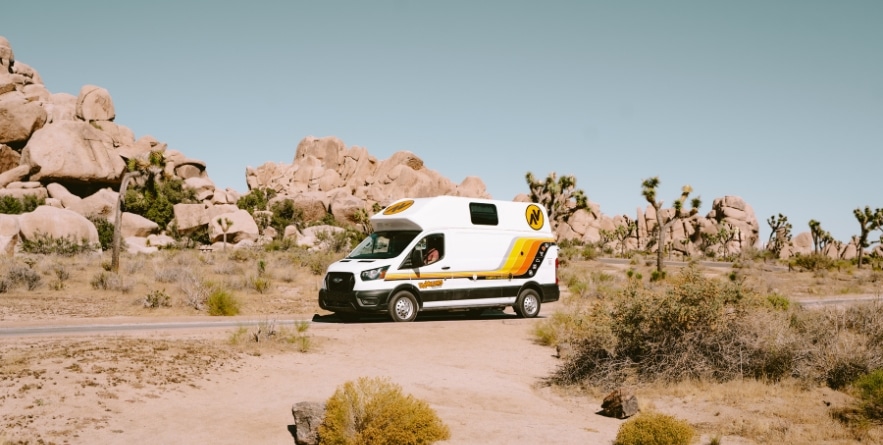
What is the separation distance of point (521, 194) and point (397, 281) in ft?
379

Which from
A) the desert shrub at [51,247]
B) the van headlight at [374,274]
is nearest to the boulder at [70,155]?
the desert shrub at [51,247]

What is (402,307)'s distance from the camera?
51.4ft

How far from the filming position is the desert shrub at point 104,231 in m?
50.4

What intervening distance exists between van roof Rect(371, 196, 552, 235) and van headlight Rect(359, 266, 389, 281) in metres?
1.49

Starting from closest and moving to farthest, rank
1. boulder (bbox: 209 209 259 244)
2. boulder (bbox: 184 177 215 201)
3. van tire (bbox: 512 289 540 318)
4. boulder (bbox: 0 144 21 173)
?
van tire (bbox: 512 289 540 318)
boulder (bbox: 0 144 21 173)
boulder (bbox: 209 209 259 244)
boulder (bbox: 184 177 215 201)

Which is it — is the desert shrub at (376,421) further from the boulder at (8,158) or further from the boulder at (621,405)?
the boulder at (8,158)

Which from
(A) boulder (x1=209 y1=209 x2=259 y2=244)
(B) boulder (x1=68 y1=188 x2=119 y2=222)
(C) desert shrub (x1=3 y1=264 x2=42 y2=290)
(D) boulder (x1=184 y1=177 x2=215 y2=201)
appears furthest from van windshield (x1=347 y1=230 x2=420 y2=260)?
(D) boulder (x1=184 y1=177 x2=215 y2=201)

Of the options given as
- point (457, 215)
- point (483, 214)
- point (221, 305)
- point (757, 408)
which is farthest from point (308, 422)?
point (221, 305)

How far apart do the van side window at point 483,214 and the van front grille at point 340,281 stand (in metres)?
3.62

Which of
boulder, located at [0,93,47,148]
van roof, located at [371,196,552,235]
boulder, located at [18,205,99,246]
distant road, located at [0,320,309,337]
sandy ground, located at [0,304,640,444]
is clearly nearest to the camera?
sandy ground, located at [0,304,640,444]

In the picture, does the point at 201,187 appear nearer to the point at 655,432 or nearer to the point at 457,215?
the point at 457,215

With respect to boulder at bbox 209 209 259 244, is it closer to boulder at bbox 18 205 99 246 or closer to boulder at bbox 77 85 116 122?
boulder at bbox 18 205 99 246

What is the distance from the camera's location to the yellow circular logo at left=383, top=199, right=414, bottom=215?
1656 centimetres

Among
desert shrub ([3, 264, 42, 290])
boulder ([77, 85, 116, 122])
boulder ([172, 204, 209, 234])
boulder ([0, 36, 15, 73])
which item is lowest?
desert shrub ([3, 264, 42, 290])
